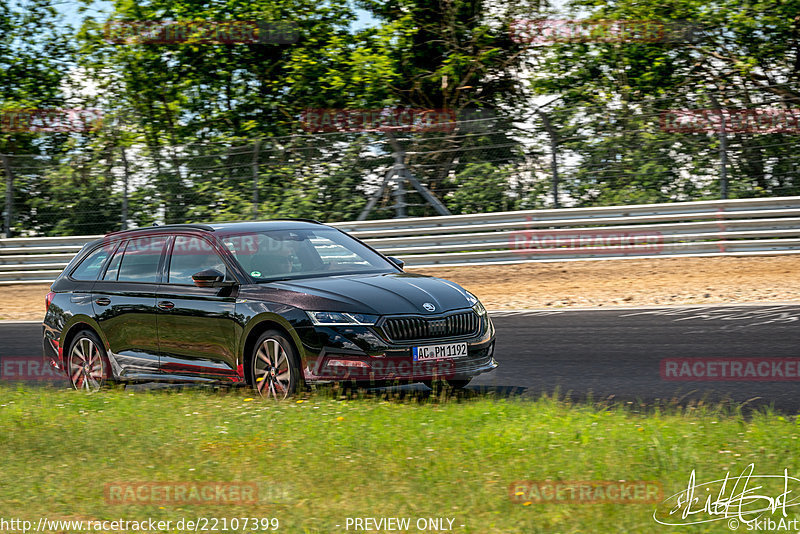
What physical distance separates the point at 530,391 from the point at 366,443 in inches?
101

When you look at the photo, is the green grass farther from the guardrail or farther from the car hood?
the guardrail

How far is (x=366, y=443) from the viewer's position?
639 centimetres

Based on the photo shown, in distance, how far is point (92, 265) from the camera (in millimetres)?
10047

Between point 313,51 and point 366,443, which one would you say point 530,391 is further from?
point 313,51

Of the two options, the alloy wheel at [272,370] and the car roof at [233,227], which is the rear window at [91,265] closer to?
the car roof at [233,227]

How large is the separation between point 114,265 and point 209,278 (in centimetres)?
166

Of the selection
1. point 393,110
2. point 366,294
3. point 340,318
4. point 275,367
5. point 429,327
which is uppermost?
point 393,110

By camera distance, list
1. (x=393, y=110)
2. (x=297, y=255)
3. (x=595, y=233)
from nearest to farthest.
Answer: (x=297, y=255)
(x=595, y=233)
(x=393, y=110)

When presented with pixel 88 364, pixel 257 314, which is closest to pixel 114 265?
pixel 88 364

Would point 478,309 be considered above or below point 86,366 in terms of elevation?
above

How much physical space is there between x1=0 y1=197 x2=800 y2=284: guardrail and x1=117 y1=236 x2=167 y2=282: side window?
9397mm

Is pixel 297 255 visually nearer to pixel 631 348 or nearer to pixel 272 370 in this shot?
pixel 272 370

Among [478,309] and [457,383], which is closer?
[478,309]

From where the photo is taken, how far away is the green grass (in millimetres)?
5062
